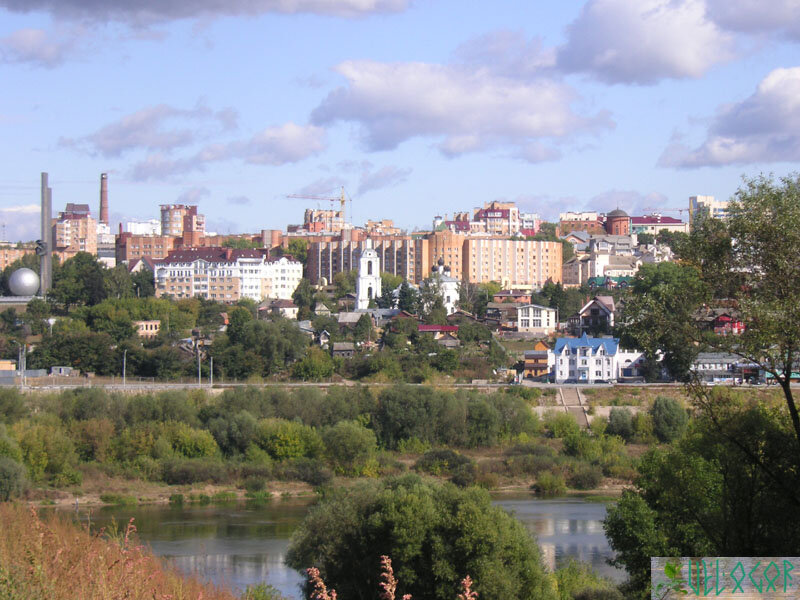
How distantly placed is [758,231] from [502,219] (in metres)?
58.2

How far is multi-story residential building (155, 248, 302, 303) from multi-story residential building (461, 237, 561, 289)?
802 cm

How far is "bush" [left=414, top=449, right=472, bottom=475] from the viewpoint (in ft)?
65.3

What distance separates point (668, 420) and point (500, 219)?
4240 centimetres

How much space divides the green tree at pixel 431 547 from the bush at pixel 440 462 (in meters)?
9.20

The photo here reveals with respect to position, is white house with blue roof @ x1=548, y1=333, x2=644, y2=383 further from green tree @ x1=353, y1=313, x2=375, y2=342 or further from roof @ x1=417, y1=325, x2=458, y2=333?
green tree @ x1=353, y1=313, x2=375, y2=342

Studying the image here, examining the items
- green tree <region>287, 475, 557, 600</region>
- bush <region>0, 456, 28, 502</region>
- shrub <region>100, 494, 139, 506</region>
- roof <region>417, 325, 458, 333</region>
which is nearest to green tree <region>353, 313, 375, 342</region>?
roof <region>417, 325, 458, 333</region>

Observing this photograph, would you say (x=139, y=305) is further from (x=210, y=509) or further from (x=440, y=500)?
(x=440, y=500)

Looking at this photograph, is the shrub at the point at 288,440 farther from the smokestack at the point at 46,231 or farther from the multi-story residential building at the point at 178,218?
the multi-story residential building at the point at 178,218

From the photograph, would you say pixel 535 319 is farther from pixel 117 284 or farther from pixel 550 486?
pixel 550 486

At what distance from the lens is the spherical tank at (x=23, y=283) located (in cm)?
3653

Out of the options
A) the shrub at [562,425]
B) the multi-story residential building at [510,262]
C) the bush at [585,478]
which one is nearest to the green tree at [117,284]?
the multi-story residential building at [510,262]

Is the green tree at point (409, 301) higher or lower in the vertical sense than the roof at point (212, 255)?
lower

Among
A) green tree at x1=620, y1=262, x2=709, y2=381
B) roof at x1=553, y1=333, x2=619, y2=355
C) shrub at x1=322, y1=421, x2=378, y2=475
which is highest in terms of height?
green tree at x1=620, y1=262, x2=709, y2=381

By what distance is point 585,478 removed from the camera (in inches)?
757
